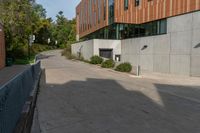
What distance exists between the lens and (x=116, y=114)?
8133 mm

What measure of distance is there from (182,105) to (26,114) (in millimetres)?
5900

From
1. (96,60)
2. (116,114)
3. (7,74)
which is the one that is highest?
(96,60)

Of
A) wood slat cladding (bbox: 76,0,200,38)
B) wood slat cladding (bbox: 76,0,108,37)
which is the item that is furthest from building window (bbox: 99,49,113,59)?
wood slat cladding (bbox: 76,0,108,37)

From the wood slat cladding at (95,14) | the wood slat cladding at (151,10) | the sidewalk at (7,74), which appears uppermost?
the wood slat cladding at (95,14)

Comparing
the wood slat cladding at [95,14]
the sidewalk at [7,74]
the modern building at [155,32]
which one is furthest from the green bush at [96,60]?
the sidewalk at [7,74]

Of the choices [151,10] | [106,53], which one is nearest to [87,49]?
[106,53]

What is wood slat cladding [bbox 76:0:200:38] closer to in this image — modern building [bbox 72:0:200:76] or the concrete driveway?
modern building [bbox 72:0:200:76]

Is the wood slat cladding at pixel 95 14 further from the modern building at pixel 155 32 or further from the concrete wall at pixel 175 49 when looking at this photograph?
the concrete wall at pixel 175 49

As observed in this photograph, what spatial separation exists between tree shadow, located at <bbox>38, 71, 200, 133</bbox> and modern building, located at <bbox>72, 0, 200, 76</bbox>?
1184cm

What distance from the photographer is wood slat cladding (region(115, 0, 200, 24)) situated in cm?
2249

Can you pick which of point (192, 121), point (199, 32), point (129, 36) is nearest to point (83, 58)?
point (129, 36)

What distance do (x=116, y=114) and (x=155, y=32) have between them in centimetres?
2096

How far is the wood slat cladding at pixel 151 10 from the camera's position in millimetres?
22492

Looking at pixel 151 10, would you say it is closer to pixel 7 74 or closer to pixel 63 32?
pixel 7 74
